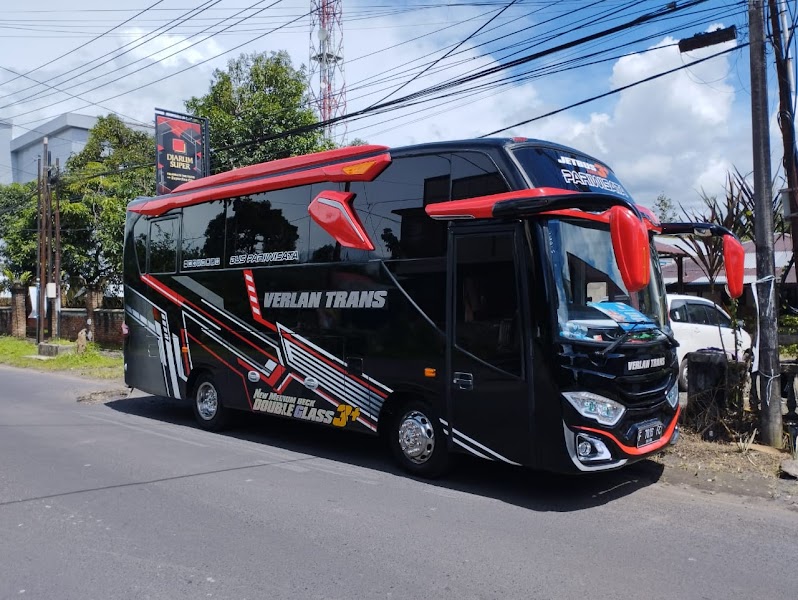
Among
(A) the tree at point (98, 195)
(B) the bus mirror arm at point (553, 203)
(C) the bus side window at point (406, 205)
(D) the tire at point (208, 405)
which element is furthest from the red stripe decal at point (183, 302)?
(A) the tree at point (98, 195)

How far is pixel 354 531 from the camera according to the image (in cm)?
528

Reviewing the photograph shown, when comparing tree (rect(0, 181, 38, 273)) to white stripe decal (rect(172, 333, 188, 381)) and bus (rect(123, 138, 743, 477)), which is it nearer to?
white stripe decal (rect(172, 333, 188, 381))

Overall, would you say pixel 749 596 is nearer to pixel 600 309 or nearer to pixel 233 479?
pixel 600 309

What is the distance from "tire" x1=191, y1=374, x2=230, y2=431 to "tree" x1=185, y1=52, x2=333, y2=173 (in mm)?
10217

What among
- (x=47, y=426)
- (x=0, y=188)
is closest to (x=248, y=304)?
(x=47, y=426)

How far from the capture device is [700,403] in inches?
324

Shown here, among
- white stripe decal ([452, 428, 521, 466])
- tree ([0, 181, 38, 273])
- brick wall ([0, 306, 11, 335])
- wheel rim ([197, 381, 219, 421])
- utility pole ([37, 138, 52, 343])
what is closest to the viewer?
white stripe decal ([452, 428, 521, 466])

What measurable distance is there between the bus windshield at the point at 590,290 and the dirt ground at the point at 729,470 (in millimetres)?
1633

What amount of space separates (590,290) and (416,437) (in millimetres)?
2268

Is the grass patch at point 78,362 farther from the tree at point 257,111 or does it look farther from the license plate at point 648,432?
the license plate at point 648,432

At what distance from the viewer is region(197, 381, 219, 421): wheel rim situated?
9523 mm

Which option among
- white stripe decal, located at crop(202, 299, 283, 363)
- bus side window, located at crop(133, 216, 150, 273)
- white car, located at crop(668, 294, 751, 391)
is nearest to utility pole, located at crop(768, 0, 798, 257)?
white car, located at crop(668, 294, 751, 391)

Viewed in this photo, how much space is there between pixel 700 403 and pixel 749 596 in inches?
174

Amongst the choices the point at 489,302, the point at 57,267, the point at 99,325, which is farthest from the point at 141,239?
the point at 99,325
